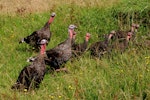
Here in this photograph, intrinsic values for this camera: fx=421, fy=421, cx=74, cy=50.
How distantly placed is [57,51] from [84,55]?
54cm

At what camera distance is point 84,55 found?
828 centimetres

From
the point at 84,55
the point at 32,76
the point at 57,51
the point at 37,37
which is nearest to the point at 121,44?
the point at 84,55

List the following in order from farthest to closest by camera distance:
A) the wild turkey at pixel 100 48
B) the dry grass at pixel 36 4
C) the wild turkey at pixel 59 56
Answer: the dry grass at pixel 36 4, the wild turkey at pixel 100 48, the wild turkey at pixel 59 56

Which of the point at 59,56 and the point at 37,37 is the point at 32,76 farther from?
the point at 37,37

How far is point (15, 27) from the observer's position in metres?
11.3

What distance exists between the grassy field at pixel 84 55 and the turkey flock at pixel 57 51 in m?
0.18

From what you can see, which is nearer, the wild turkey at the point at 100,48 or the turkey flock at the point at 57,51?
the turkey flock at the point at 57,51

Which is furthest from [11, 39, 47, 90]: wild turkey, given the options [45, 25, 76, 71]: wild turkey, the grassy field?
[45, 25, 76, 71]: wild turkey

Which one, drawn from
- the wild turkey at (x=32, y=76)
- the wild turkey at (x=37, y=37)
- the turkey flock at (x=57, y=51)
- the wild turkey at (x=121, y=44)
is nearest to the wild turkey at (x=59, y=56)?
the turkey flock at (x=57, y=51)

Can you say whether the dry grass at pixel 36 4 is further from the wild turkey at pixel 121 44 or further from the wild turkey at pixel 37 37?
the wild turkey at pixel 121 44

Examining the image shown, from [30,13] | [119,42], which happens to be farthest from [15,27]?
[119,42]

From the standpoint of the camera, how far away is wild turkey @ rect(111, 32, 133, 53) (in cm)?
813

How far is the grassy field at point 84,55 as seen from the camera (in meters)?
5.66

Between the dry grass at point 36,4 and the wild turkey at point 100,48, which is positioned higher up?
the dry grass at point 36,4
